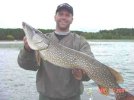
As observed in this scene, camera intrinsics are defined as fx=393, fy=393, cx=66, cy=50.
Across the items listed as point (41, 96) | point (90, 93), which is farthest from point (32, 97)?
point (41, 96)

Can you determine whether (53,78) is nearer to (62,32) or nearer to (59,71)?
(59,71)

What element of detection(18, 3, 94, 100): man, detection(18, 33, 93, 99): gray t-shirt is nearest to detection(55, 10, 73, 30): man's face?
detection(18, 3, 94, 100): man

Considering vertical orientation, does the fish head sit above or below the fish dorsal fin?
above

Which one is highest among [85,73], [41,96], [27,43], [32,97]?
[27,43]

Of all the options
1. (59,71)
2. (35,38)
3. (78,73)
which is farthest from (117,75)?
(35,38)

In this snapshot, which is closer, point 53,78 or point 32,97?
point 53,78

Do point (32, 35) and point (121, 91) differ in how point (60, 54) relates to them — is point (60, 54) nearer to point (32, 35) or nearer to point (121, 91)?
point (32, 35)

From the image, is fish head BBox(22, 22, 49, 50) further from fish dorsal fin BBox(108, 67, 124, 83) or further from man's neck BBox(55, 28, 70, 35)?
fish dorsal fin BBox(108, 67, 124, 83)
